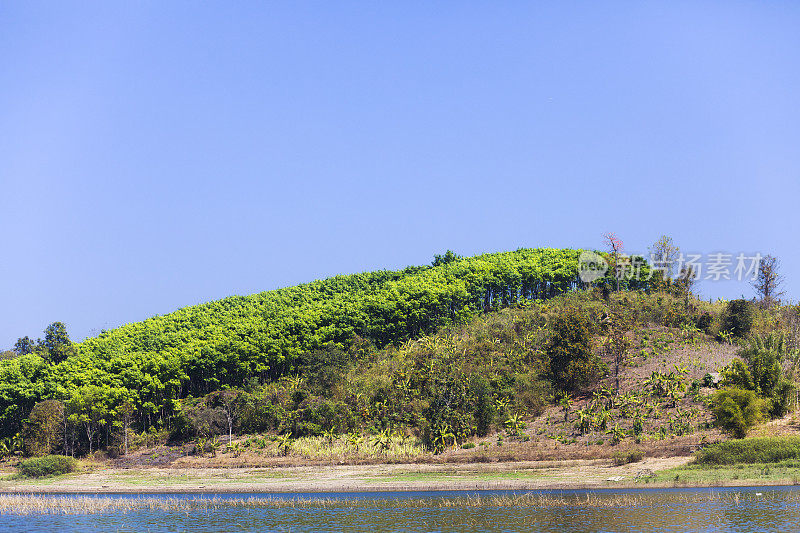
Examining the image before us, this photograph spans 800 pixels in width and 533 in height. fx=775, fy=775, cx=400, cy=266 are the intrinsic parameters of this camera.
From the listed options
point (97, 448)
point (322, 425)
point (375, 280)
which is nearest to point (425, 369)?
point (322, 425)

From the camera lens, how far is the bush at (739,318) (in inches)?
2849

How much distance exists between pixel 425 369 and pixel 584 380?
14.6 metres

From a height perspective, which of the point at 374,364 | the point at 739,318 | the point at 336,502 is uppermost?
the point at 739,318

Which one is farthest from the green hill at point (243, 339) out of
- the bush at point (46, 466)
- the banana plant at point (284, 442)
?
the banana plant at point (284, 442)

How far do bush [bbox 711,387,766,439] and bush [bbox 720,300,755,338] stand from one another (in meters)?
22.3

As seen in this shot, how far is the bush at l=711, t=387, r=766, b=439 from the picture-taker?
50438 mm

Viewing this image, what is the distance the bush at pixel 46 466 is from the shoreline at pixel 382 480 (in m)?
1.58

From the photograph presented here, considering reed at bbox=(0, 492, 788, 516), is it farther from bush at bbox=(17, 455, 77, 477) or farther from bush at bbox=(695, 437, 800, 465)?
bush at bbox=(17, 455, 77, 477)

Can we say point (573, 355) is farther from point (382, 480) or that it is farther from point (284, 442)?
point (284, 442)

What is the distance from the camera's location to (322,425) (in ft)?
223

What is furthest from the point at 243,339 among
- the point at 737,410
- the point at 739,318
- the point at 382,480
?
the point at 737,410

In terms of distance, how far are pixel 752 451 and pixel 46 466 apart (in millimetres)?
53243

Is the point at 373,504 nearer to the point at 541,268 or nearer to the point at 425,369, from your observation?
the point at 425,369

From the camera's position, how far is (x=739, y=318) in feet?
238
